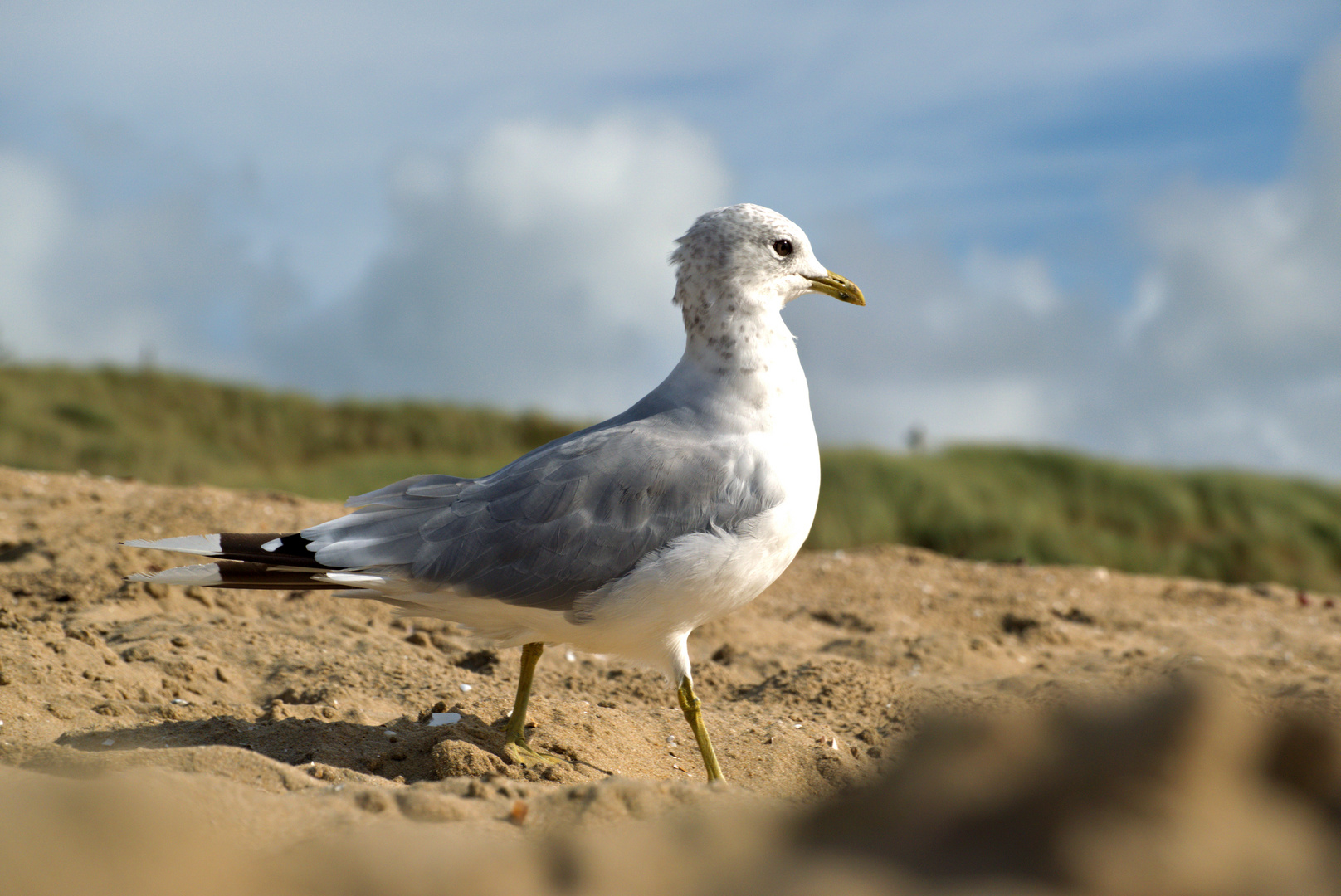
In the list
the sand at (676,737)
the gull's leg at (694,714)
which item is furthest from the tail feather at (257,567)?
the gull's leg at (694,714)

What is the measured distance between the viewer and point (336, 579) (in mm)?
4348

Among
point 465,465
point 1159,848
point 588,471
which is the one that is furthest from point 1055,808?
point 465,465

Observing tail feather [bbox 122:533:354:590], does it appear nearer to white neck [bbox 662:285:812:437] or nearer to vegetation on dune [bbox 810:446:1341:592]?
white neck [bbox 662:285:812:437]

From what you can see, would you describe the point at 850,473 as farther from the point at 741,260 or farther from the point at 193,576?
the point at 193,576

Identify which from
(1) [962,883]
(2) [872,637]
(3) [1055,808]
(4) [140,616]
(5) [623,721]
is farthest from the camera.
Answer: (2) [872,637]

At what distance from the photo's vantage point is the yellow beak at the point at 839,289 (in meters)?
5.17

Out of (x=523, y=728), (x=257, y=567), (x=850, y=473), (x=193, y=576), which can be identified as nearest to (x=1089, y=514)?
(x=850, y=473)

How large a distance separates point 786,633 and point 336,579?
3.92 meters

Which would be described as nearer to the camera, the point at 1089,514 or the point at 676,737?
the point at 676,737

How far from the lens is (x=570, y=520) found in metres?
4.40

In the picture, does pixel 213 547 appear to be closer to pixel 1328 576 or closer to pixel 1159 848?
pixel 1159 848

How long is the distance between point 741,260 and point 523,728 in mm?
2229

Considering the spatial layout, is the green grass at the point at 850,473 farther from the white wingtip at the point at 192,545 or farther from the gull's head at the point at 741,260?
the gull's head at the point at 741,260

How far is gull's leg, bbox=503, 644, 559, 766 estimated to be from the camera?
451 cm
